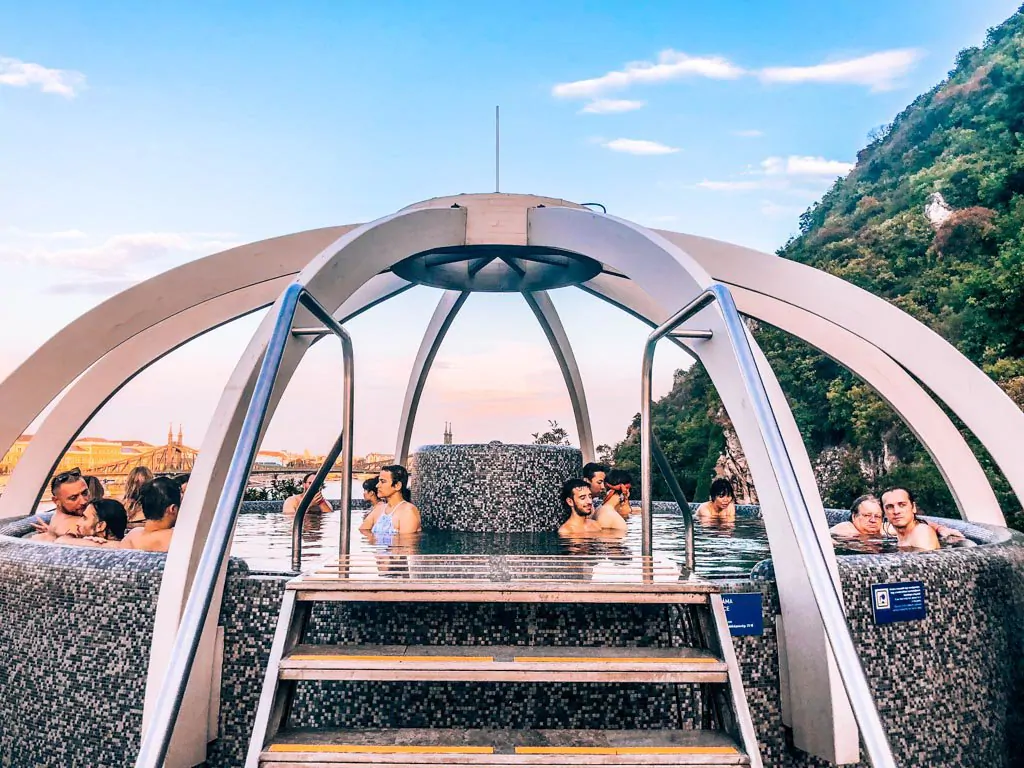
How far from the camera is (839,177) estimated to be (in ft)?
206

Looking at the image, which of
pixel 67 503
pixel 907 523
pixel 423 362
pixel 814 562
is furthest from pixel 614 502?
pixel 814 562

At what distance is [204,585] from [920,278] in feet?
138

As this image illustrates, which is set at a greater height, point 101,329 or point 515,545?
point 101,329

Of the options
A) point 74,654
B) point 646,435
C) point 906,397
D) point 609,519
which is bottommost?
point 74,654

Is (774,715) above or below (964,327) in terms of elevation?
below

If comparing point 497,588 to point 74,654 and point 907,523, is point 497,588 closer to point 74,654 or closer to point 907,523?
point 74,654

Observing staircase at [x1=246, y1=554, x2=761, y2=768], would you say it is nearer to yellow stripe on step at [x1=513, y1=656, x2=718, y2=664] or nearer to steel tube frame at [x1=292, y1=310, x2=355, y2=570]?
yellow stripe on step at [x1=513, y1=656, x2=718, y2=664]

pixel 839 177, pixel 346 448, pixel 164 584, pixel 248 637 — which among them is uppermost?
pixel 839 177

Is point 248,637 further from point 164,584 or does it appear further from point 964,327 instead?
point 964,327

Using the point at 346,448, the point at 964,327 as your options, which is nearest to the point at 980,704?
the point at 346,448

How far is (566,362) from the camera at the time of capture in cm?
1378

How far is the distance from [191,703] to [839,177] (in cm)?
6795

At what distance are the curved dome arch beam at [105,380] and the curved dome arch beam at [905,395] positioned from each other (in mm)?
5173

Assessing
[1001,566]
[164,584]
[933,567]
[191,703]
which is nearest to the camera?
[191,703]
